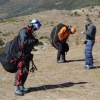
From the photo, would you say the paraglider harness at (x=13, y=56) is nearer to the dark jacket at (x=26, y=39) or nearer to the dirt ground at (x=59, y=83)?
the dark jacket at (x=26, y=39)

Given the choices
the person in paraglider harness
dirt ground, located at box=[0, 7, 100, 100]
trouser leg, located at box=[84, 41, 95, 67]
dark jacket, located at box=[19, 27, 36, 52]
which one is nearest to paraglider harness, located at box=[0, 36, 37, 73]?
dark jacket, located at box=[19, 27, 36, 52]

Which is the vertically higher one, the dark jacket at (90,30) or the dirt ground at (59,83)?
the dark jacket at (90,30)

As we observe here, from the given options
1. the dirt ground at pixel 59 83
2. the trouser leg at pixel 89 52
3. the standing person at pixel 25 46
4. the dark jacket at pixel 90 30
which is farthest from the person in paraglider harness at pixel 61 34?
the standing person at pixel 25 46

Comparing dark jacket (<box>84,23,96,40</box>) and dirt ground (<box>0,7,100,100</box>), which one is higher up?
dark jacket (<box>84,23,96,40</box>)

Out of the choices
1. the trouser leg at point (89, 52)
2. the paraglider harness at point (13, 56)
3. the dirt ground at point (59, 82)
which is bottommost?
the dirt ground at point (59, 82)

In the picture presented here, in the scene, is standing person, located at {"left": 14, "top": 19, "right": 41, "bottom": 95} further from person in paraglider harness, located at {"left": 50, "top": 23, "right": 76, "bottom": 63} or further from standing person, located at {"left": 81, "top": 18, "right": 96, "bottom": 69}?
person in paraglider harness, located at {"left": 50, "top": 23, "right": 76, "bottom": 63}

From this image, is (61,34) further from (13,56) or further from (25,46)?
(13,56)

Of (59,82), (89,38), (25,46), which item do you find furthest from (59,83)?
(25,46)

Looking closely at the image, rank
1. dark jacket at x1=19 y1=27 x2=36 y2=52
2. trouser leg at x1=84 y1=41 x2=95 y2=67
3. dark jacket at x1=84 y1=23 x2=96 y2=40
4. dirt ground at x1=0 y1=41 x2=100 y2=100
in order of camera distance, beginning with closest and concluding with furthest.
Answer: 1. dark jacket at x1=19 y1=27 x2=36 y2=52
2. dirt ground at x1=0 y1=41 x2=100 y2=100
3. dark jacket at x1=84 y1=23 x2=96 y2=40
4. trouser leg at x1=84 y1=41 x2=95 y2=67

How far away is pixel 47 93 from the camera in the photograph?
9.03m

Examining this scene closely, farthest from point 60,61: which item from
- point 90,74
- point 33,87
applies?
point 33,87

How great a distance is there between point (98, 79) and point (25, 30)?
3.52 meters

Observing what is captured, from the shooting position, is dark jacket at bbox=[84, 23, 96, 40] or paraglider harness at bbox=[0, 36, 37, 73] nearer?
paraglider harness at bbox=[0, 36, 37, 73]

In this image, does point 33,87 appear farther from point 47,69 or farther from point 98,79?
point 47,69
